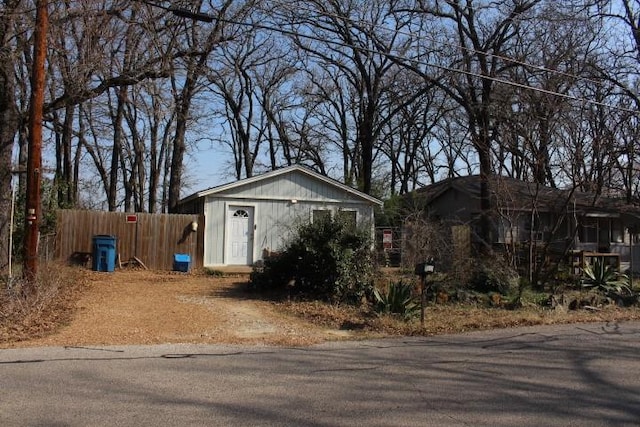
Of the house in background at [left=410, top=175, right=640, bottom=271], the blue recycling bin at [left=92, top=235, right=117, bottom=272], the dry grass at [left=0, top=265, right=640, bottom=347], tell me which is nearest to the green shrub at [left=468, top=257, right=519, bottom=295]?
the dry grass at [left=0, top=265, right=640, bottom=347]

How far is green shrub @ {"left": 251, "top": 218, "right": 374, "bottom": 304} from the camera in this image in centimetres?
1297

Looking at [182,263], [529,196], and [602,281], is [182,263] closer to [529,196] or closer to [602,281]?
[529,196]

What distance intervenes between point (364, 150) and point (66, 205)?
16.0m

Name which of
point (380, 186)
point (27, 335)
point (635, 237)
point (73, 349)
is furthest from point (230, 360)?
point (380, 186)

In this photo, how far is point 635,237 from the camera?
2839 cm

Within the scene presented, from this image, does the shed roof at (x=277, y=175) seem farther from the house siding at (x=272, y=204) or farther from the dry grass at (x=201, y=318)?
the dry grass at (x=201, y=318)

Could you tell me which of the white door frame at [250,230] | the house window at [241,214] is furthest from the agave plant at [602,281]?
the house window at [241,214]

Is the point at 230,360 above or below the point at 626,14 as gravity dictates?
below

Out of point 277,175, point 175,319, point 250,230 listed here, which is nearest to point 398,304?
point 175,319

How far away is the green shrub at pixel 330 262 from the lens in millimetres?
12969

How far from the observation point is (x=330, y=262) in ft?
42.9

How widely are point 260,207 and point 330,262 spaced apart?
9.24m

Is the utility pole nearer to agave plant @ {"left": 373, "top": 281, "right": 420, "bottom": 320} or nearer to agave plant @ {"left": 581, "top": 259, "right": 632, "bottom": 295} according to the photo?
agave plant @ {"left": 373, "top": 281, "right": 420, "bottom": 320}

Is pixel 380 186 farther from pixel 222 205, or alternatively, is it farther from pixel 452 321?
pixel 452 321
